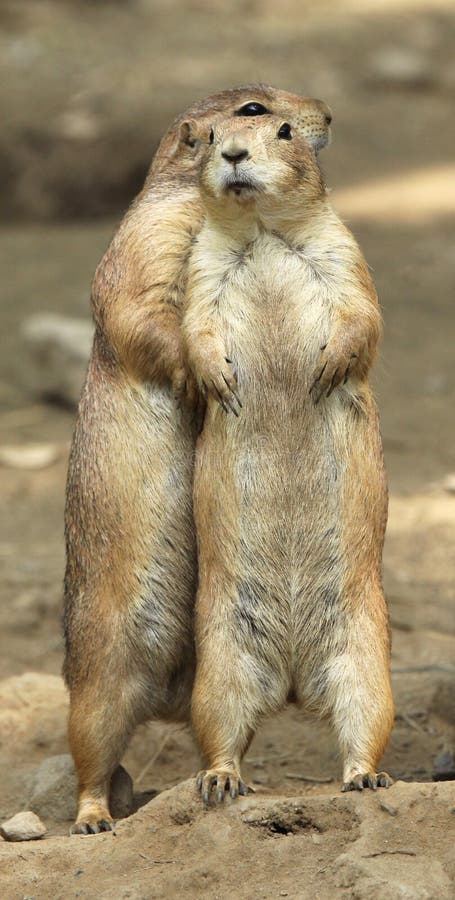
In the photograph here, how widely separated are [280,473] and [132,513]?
535 millimetres

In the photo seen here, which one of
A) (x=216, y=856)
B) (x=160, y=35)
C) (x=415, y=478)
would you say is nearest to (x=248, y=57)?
(x=160, y=35)

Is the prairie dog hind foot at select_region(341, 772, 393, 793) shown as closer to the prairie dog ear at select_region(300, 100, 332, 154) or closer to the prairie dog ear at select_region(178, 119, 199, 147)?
the prairie dog ear at select_region(300, 100, 332, 154)

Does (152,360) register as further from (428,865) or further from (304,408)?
(428,865)

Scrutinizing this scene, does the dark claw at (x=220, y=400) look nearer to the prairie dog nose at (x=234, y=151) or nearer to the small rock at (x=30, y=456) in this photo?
the prairie dog nose at (x=234, y=151)

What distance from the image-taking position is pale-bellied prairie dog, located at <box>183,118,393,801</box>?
4.48 m

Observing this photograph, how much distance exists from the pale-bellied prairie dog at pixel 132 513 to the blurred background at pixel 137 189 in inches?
28.4

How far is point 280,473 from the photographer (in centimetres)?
453

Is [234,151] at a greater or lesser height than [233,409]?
greater

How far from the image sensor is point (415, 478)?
27.5 feet

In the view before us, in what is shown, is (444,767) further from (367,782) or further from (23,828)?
(23,828)

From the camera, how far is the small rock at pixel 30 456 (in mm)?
8922

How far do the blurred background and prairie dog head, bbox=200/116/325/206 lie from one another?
2187 mm

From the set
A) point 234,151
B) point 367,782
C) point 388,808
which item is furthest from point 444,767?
point 234,151

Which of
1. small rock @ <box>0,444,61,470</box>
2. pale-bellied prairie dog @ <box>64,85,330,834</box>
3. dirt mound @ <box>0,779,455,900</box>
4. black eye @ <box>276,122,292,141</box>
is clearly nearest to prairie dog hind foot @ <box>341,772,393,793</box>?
dirt mound @ <box>0,779,455,900</box>
